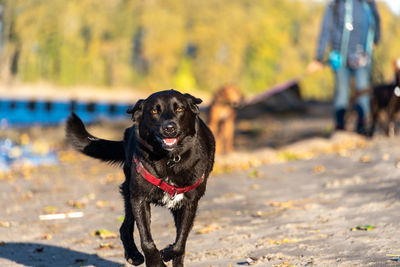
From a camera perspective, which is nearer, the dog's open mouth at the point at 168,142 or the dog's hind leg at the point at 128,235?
the dog's open mouth at the point at 168,142

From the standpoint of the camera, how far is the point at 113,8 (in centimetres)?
6438

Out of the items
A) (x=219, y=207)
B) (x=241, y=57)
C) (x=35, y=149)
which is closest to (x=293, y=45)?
(x=241, y=57)

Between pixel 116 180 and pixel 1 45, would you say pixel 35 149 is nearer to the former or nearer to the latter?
pixel 116 180

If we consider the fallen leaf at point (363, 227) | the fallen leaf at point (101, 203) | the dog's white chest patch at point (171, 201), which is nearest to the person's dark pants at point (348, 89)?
the fallen leaf at point (101, 203)

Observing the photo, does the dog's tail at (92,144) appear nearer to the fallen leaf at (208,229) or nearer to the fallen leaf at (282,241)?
the fallen leaf at (208,229)

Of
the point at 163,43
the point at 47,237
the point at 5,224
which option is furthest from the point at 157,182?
the point at 163,43

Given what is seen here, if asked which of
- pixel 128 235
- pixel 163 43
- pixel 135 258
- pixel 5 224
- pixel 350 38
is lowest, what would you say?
pixel 163 43

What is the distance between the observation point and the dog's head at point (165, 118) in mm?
3580

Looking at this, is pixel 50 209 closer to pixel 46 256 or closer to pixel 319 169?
pixel 46 256

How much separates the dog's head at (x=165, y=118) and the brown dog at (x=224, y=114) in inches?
299

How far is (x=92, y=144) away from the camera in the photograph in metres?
4.72

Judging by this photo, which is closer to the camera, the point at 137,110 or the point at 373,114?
the point at 137,110

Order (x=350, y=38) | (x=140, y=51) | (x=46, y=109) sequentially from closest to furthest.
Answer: (x=350, y=38) → (x=46, y=109) → (x=140, y=51)

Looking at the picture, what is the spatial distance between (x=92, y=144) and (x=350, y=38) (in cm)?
714
